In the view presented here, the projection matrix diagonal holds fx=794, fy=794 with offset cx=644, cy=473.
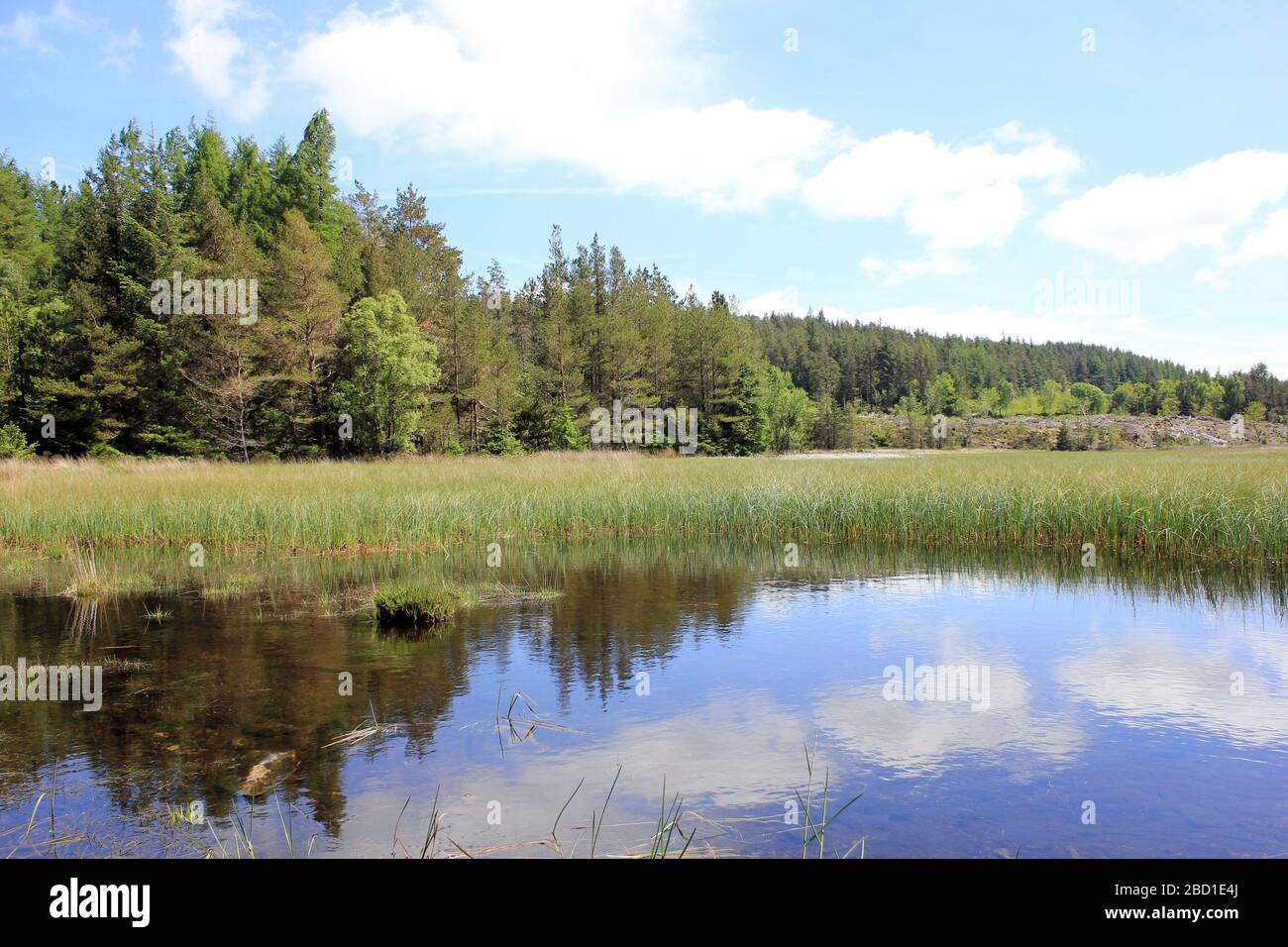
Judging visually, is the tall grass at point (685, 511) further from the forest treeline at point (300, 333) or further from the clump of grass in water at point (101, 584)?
the forest treeline at point (300, 333)

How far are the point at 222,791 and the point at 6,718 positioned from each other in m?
3.11

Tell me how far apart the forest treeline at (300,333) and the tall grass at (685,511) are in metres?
21.3

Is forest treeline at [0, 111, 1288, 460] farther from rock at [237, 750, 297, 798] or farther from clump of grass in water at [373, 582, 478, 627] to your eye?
rock at [237, 750, 297, 798]

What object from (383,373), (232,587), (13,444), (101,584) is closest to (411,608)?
(232,587)

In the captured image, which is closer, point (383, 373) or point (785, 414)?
point (383, 373)

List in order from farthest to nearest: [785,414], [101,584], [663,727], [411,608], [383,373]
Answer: [785,414] < [383,373] < [101,584] < [411,608] < [663,727]

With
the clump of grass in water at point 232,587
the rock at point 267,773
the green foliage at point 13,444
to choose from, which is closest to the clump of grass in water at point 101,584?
the clump of grass in water at point 232,587

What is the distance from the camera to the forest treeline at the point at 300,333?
3934cm

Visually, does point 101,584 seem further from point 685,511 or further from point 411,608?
point 685,511

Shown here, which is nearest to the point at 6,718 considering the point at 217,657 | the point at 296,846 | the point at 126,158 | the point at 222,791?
the point at 217,657

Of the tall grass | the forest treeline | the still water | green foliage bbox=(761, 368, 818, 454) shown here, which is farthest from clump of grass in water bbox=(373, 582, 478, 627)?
green foliage bbox=(761, 368, 818, 454)

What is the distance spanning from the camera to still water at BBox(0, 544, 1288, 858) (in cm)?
487

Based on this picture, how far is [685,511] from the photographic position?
18953mm

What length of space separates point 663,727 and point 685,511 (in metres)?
12.4
